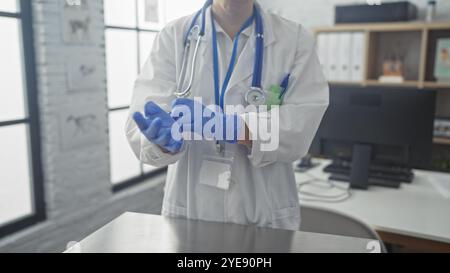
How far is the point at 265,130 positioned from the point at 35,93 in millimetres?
1274

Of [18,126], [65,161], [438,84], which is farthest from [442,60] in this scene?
[18,126]

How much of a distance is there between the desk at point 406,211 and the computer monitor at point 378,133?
8 centimetres

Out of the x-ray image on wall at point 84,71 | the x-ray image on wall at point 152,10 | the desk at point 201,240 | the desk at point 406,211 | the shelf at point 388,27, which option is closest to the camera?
the desk at point 201,240

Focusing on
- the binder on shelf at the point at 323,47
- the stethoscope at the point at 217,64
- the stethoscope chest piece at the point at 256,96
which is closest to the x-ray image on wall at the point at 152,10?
the stethoscope at the point at 217,64

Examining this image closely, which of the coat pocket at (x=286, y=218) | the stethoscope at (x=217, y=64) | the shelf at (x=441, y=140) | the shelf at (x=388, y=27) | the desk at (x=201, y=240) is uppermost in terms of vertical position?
the shelf at (x=388, y=27)

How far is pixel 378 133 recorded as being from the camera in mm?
1799

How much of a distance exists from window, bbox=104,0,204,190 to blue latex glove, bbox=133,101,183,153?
1.00ft

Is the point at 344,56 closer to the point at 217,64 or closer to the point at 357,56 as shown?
the point at 357,56

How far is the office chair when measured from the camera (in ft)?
4.25

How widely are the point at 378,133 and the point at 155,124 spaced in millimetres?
1256

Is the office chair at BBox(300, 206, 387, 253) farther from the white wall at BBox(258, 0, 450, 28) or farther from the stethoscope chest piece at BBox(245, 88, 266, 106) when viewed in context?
the white wall at BBox(258, 0, 450, 28)

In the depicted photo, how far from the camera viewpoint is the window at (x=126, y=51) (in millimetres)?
1161

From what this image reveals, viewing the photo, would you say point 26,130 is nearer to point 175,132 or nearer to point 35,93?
point 35,93

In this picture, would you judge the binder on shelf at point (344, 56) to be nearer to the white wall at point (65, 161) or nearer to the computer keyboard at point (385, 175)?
the computer keyboard at point (385, 175)
